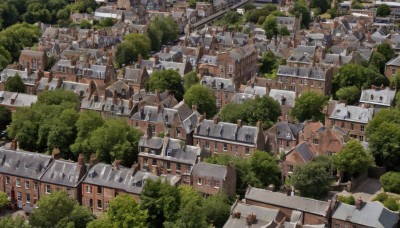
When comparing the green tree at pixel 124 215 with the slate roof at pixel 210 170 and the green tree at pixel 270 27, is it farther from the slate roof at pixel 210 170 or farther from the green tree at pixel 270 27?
the green tree at pixel 270 27

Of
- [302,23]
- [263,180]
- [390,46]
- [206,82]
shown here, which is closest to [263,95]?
[206,82]

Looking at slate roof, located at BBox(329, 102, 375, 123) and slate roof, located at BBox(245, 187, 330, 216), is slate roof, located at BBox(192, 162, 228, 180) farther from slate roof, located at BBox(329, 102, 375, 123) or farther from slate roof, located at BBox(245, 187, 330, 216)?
slate roof, located at BBox(329, 102, 375, 123)

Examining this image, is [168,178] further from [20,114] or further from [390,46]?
[390,46]

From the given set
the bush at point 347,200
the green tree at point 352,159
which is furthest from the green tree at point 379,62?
the bush at point 347,200

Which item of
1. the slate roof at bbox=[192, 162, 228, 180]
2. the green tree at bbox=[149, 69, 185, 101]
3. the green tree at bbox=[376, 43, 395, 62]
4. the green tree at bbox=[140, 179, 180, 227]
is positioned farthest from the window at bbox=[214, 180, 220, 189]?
the green tree at bbox=[376, 43, 395, 62]

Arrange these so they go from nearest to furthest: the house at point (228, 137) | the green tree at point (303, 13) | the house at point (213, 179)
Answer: the house at point (213, 179), the house at point (228, 137), the green tree at point (303, 13)

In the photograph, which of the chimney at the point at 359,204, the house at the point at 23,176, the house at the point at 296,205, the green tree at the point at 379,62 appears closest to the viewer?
the house at the point at 296,205

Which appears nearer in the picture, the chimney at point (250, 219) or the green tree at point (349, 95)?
the chimney at point (250, 219)
